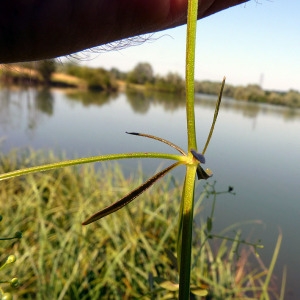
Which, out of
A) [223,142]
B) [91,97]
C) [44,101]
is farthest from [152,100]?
[223,142]

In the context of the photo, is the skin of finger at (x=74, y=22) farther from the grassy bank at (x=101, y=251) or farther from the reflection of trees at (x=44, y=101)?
the reflection of trees at (x=44, y=101)

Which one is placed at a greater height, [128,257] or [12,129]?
[128,257]

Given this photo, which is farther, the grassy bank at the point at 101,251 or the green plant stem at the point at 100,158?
the grassy bank at the point at 101,251

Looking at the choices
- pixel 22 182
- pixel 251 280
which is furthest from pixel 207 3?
pixel 22 182

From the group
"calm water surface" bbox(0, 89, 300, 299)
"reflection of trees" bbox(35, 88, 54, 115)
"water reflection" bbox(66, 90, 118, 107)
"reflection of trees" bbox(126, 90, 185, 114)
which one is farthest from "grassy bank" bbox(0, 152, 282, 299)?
"water reflection" bbox(66, 90, 118, 107)

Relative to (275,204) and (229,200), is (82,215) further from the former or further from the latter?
(275,204)

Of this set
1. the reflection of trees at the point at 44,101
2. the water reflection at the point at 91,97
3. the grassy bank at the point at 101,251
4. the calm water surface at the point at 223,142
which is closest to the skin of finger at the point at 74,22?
the calm water surface at the point at 223,142

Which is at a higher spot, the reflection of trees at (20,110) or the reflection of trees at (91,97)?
the reflection of trees at (20,110)
